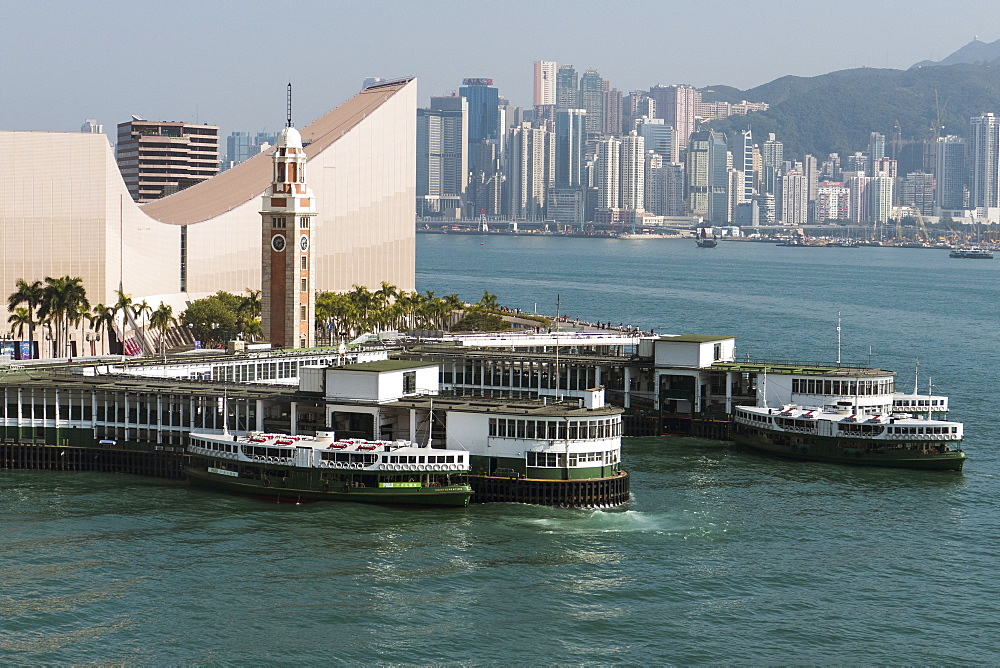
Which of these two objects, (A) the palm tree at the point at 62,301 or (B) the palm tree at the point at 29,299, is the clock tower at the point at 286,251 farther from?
(B) the palm tree at the point at 29,299

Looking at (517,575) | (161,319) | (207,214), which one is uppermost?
(207,214)

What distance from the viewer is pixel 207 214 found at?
13612cm

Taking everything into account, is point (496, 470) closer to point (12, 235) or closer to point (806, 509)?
point (806, 509)

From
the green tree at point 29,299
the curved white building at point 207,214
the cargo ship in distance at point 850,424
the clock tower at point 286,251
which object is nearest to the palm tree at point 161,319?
the curved white building at point 207,214

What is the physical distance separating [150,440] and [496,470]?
17502 mm

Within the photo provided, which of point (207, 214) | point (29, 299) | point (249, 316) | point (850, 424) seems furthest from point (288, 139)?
point (850, 424)

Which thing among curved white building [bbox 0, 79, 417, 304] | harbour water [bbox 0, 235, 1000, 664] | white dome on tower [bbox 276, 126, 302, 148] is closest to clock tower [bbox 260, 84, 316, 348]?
white dome on tower [bbox 276, 126, 302, 148]

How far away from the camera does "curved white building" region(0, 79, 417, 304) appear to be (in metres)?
114

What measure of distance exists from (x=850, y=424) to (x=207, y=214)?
74282mm

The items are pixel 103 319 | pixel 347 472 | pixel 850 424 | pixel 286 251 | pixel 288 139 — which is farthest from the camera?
pixel 103 319

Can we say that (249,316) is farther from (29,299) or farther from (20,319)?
(20,319)

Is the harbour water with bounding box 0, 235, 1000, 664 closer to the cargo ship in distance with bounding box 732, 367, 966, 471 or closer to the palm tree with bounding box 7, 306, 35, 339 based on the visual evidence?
the cargo ship in distance with bounding box 732, 367, 966, 471

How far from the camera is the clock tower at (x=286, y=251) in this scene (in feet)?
316

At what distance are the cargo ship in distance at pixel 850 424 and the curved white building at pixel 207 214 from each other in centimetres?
5583
